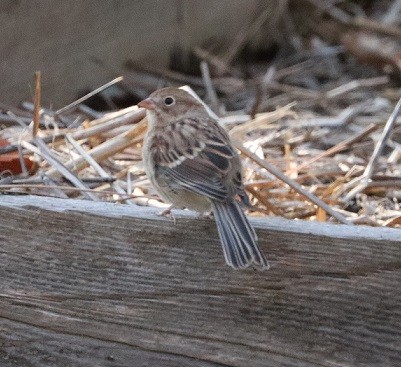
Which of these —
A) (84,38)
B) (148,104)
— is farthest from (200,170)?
(84,38)

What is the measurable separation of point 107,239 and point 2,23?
1990 mm

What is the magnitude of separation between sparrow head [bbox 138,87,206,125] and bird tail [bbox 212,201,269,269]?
77 cm

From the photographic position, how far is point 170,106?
3.03 meters

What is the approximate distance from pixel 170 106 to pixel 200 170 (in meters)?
0.57

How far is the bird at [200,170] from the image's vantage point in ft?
6.86

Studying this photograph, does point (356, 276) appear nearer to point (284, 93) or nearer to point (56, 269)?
point (56, 269)

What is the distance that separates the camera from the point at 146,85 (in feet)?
15.6

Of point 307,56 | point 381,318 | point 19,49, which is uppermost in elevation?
point 381,318

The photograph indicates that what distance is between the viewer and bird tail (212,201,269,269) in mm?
2033

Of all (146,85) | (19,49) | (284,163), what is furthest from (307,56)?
(284,163)

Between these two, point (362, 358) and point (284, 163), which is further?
point (284, 163)

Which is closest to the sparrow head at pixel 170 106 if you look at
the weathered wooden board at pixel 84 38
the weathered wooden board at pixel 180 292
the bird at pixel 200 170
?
the bird at pixel 200 170

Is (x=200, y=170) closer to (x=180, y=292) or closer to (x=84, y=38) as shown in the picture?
(x=180, y=292)

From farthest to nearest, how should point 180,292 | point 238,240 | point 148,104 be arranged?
point 148,104 → point 180,292 → point 238,240
